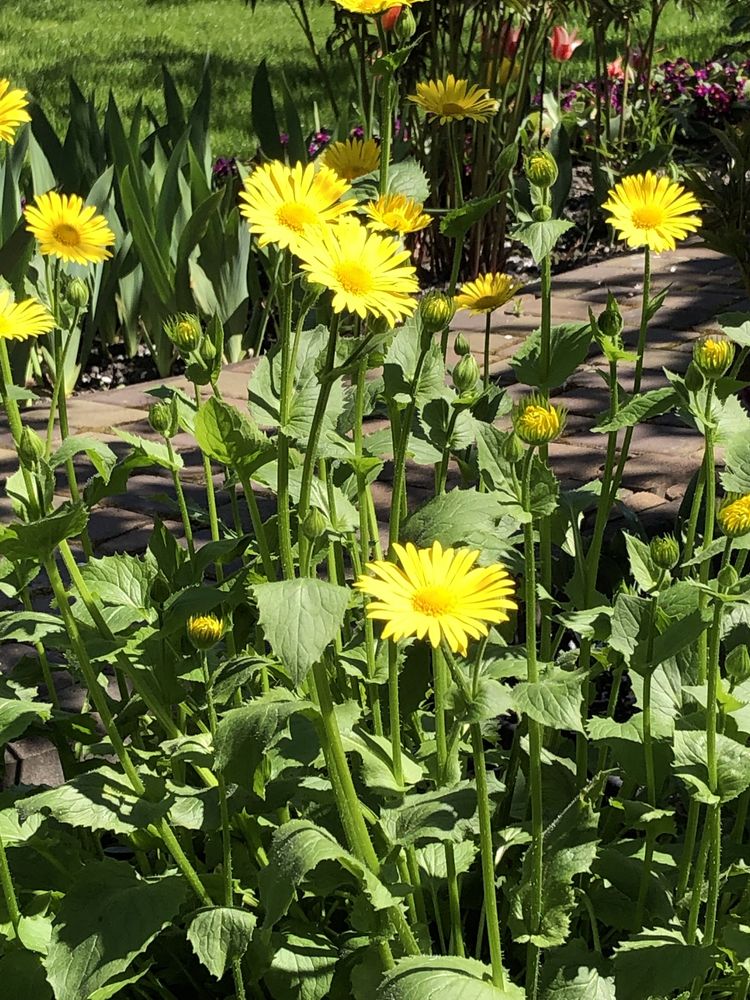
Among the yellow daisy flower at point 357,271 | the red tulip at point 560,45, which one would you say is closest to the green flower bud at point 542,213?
the yellow daisy flower at point 357,271

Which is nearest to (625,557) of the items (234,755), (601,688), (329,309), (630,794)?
(601,688)

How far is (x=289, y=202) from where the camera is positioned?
1194mm

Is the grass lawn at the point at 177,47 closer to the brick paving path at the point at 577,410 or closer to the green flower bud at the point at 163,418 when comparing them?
the brick paving path at the point at 577,410

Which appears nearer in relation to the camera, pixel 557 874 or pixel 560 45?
pixel 557 874

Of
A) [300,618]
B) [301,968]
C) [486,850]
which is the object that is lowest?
[301,968]

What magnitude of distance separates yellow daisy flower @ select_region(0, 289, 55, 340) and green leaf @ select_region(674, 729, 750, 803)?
0.73m

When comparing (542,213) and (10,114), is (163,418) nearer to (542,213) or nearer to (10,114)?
(10,114)

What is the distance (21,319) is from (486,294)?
58 cm

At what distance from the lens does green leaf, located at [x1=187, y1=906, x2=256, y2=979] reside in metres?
1.26

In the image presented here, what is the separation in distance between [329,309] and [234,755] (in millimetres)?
596

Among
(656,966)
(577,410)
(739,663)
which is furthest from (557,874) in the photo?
(577,410)

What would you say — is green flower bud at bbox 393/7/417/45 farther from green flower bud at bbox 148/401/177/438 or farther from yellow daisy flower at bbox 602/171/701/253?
Result: green flower bud at bbox 148/401/177/438

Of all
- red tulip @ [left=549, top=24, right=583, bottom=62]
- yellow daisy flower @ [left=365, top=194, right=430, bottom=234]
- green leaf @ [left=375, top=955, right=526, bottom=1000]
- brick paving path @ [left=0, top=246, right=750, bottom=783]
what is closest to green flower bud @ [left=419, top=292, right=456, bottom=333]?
yellow daisy flower @ [left=365, top=194, right=430, bottom=234]

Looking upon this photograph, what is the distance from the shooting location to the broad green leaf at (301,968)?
1328 millimetres
